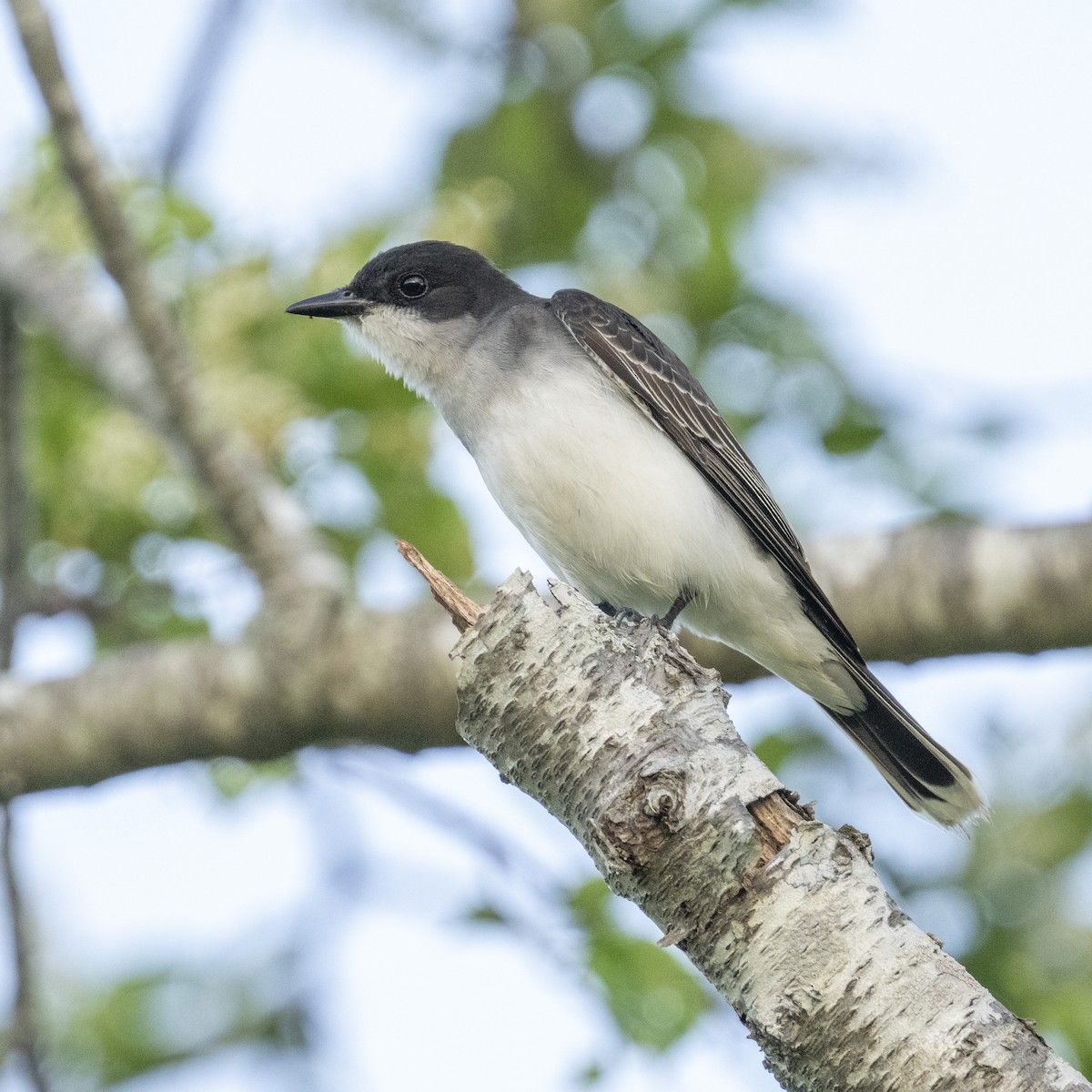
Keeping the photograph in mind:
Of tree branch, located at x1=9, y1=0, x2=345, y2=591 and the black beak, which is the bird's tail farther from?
the black beak

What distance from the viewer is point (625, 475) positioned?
5.35m

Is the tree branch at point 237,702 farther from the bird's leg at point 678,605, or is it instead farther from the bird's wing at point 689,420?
the bird's wing at point 689,420

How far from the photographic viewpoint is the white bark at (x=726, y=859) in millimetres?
2750

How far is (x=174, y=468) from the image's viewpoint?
6.32 meters

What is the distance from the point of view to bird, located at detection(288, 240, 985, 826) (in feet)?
17.5

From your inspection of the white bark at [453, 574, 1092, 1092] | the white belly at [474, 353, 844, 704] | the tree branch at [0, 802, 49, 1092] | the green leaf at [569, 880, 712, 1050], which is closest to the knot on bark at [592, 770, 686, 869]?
the white bark at [453, 574, 1092, 1092]

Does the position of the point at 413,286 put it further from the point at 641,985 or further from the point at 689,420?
the point at 641,985

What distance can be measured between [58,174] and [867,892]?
5530mm

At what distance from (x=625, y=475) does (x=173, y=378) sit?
1835 millimetres

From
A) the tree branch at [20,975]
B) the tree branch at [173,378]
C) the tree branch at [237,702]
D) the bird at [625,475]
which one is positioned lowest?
the tree branch at [20,975]

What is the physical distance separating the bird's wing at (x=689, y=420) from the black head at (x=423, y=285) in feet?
1.78

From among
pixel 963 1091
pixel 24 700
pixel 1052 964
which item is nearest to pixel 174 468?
pixel 24 700

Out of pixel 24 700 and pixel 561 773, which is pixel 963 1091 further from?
pixel 24 700

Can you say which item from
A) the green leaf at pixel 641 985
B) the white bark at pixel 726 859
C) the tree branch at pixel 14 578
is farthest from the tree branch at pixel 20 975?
the white bark at pixel 726 859
